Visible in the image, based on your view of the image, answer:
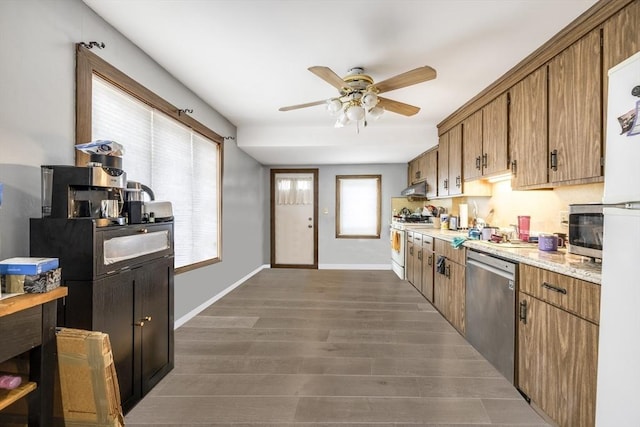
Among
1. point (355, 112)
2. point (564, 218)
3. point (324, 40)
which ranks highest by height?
point (324, 40)

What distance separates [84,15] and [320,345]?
2.93 metres

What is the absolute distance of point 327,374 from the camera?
2199 millimetres

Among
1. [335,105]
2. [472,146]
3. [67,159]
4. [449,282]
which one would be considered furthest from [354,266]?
[67,159]

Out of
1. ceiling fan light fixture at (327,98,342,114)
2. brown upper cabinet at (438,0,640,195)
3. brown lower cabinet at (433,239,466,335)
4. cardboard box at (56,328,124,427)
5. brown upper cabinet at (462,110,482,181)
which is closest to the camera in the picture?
cardboard box at (56,328,124,427)

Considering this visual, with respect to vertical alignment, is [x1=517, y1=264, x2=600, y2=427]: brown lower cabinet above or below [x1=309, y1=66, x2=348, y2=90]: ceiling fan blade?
below

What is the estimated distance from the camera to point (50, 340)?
1.25m

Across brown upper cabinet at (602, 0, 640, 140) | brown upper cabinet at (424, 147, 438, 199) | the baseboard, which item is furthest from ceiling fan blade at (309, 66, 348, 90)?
the baseboard

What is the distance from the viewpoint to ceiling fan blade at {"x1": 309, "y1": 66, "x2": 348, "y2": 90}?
2.19 m

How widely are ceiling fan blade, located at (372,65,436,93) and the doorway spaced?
4.02 m

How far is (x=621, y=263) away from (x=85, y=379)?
2.24 m

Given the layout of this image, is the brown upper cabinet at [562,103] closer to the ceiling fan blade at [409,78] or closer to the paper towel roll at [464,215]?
the ceiling fan blade at [409,78]

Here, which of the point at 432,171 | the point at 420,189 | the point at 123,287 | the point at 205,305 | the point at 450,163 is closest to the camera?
the point at 123,287

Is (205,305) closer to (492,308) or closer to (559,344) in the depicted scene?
(492,308)

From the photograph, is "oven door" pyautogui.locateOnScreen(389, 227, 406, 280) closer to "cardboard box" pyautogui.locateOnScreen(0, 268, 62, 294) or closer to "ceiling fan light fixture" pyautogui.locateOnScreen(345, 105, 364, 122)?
"ceiling fan light fixture" pyautogui.locateOnScreen(345, 105, 364, 122)
